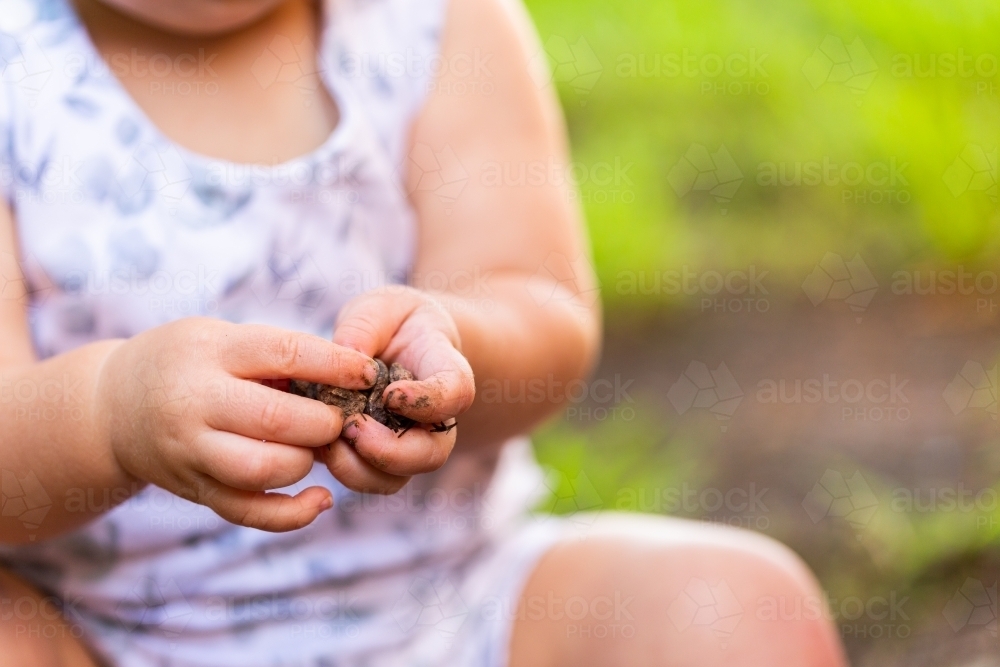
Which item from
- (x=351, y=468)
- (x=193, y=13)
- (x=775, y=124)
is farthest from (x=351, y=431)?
(x=775, y=124)

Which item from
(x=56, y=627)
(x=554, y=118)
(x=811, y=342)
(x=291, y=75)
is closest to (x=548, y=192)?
(x=554, y=118)

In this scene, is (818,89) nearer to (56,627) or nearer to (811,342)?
(811,342)

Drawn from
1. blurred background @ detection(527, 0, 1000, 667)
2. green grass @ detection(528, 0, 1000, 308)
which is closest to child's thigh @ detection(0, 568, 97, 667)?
blurred background @ detection(527, 0, 1000, 667)

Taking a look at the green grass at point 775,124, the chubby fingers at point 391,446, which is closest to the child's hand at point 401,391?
the chubby fingers at point 391,446

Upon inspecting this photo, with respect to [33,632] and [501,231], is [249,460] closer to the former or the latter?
[33,632]

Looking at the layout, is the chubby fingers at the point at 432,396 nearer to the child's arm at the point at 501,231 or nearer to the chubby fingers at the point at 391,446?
the chubby fingers at the point at 391,446
